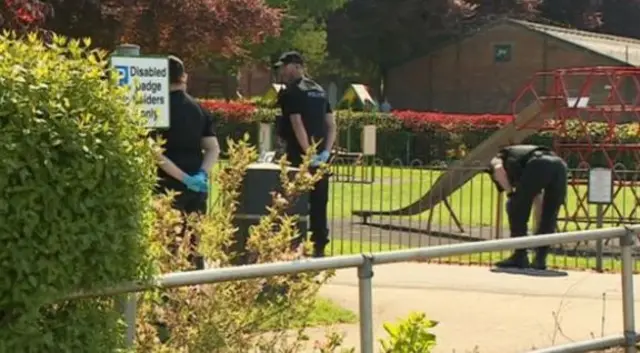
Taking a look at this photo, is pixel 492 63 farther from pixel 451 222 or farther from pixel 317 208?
pixel 317 208

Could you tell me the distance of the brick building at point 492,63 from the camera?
1789 inches

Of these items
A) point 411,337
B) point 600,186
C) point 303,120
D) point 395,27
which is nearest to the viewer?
point 411,337

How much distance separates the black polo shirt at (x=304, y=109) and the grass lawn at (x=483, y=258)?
1.57 meters

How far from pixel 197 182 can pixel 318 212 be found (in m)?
2.92

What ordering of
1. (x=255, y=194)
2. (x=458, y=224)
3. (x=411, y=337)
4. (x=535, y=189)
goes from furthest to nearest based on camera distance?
1. (x=458, y=224)
2. (x=535, y=189)
3. (x=255, y=194)
4. (x=411, y=337)

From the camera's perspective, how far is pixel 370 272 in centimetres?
516

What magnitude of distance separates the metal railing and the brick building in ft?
121

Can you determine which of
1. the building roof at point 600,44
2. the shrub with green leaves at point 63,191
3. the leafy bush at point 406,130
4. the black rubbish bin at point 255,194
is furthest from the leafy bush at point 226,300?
the building roof at point 600,44

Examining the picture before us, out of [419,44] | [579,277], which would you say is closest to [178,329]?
[579,277]

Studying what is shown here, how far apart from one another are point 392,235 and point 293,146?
5.51m

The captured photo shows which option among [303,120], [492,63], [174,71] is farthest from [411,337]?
[492,63]

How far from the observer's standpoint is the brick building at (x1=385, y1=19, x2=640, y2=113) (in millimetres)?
45438

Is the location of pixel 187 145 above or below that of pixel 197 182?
above

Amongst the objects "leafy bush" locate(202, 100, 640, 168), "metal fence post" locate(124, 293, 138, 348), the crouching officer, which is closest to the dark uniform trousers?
the crouching officer
